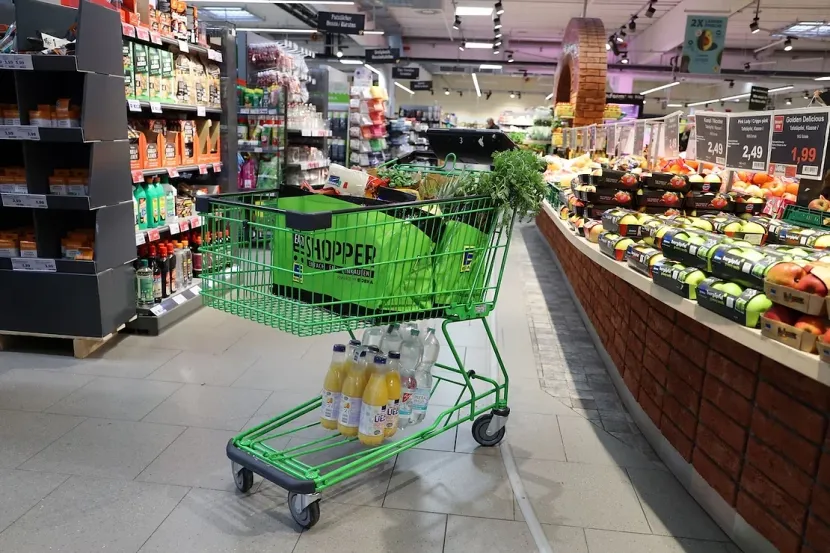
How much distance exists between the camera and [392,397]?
2.52 metres

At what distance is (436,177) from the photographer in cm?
283

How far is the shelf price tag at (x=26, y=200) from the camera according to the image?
12.1 feet

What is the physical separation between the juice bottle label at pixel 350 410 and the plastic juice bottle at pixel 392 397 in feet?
0.38

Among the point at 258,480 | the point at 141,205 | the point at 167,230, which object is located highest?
the point at 141,205

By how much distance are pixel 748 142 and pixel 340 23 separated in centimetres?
1121

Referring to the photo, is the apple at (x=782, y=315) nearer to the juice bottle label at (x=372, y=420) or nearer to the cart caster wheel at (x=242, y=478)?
the juice bottle label at (x=372, y=420)

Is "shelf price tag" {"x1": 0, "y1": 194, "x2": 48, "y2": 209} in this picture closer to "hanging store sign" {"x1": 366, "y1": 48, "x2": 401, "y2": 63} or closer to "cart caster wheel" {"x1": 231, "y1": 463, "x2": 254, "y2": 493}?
"cart caster wheel" {"x1": 231, "y1": 463, "x2": 254, "y2": 493}

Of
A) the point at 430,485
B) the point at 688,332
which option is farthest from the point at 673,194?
the point at 430,485

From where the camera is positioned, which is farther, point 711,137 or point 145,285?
point 145,285

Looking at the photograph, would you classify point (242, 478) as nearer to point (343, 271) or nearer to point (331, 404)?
point (331, 404)

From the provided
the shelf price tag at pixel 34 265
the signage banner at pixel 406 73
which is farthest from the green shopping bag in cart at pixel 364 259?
the signage banner at pixel 406 73

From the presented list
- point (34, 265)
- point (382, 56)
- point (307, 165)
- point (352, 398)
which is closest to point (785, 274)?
point (352, 398)

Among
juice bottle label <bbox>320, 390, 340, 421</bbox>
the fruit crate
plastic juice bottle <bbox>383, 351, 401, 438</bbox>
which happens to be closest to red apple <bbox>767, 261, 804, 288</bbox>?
the fruit crate

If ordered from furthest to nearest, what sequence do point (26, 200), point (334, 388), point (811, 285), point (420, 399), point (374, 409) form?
point (26, 200) → point (420, 399) → point (334, 388) → point (374, 409) → point (811, 285)
